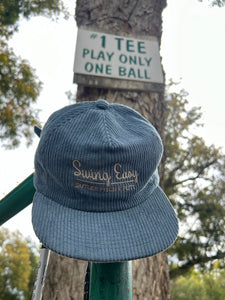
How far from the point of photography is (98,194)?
2.30 ft

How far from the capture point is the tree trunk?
1.38 m

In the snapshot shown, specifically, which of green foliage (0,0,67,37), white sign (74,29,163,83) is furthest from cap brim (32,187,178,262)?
green foliage (0,0,67,37)

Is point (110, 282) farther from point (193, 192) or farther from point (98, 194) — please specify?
point (193, 192)

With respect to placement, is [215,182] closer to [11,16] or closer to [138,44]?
[11,16]

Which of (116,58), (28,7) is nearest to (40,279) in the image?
(116,58)

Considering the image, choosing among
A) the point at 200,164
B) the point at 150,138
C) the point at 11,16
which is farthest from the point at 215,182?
the point at 150,138

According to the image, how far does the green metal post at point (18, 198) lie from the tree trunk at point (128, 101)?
0.60 meters

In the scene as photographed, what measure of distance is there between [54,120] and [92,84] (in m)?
0.93

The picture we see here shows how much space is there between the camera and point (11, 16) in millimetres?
5461

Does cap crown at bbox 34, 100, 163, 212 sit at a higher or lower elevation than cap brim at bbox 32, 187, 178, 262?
higher

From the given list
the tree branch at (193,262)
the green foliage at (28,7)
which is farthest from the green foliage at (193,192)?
the green foliage at (28,7)

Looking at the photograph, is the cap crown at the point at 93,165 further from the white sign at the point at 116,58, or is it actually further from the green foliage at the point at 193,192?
the green foliage at the point at 193,192

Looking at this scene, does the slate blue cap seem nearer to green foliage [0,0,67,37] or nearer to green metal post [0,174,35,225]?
green metal post [0,174,35,225]

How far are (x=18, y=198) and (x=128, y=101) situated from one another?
37.8 inches
